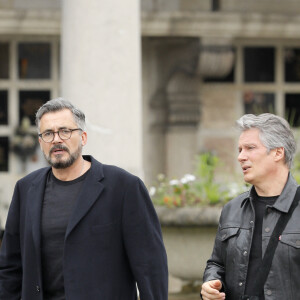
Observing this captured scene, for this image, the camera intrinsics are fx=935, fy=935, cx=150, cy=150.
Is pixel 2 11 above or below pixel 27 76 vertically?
above

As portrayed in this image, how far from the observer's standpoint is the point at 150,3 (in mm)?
9797

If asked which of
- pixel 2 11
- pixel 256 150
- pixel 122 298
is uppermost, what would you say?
pixel 2 11

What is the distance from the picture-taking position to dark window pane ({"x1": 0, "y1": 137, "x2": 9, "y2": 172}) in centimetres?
997

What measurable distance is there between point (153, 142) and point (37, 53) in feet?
5.13

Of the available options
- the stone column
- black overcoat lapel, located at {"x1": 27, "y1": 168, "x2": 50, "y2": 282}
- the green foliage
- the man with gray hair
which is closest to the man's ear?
the man with gray hair

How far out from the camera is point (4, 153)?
9.99 m

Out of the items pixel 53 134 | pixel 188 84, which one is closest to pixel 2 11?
pixel 188 84

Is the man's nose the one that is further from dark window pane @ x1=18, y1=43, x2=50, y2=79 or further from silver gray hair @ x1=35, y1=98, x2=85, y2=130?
dark window pane @ x1=18, y1=43, x2=50, y2=79

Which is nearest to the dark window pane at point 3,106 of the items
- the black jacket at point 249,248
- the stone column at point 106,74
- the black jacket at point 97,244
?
the stone column at point 106,74

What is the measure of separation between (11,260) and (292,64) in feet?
23.2

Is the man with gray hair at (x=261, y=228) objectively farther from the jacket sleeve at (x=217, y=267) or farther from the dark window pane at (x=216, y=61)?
the dark window pane at (x=216, y=61)

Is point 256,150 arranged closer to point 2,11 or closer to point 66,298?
point 66,298

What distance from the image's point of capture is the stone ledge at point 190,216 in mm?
6348

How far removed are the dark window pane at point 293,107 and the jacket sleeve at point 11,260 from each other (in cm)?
686
